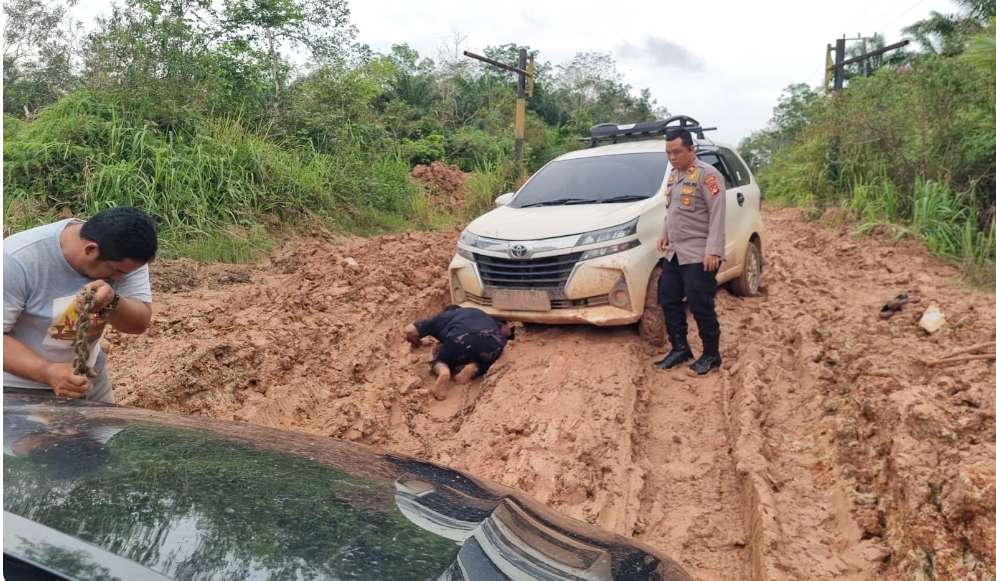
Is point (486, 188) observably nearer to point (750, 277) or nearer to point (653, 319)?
point (750, 277)

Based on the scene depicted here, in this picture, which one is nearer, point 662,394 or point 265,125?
point 662,394

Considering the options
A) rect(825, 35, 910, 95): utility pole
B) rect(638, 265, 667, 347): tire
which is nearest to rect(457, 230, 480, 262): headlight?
rect(638, 265, 667, 347): tire

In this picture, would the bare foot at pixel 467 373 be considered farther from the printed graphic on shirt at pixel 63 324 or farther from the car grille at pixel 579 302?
the printed graphic on shirt at pixel 63 324

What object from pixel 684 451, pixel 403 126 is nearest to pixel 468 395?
pixel 684 451

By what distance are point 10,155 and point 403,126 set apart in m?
11.5

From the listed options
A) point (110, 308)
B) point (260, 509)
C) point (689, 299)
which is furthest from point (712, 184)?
point (260, 509)

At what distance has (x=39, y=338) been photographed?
110 inches

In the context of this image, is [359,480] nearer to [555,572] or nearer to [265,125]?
[555,572]

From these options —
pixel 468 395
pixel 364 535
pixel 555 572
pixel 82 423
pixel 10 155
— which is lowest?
pixel 468 395

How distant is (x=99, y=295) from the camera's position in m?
2.64

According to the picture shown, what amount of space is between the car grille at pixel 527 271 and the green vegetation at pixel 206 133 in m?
4.12

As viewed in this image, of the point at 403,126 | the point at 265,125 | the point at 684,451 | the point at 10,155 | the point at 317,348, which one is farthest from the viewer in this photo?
the point at 403,126

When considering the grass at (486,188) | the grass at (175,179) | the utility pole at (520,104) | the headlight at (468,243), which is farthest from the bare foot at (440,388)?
the utility pole at (520,104)

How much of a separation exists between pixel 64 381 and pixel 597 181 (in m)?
5.03
